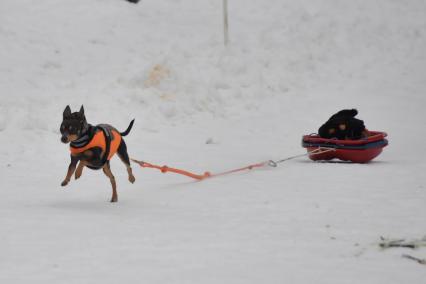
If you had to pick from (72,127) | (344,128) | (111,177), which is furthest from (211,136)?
(72,127)

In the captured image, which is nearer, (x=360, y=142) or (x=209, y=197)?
(x=209, y=197)

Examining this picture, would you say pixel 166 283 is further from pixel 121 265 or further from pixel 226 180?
pixel 226 180

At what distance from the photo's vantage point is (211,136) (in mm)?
12000

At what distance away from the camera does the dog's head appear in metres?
5.40

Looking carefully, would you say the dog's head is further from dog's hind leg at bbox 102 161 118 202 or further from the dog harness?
dog's hind leg at bbox 102 161 118 202

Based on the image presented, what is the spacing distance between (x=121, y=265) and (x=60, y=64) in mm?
10747

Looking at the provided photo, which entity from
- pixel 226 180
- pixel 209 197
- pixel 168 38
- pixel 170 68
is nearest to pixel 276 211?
pixel 209 197

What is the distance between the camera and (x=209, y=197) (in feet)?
22.0

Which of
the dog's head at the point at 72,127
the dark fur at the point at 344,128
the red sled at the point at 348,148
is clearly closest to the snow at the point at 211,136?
the red sled at the point at 348,148

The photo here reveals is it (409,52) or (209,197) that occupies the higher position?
(409,52)

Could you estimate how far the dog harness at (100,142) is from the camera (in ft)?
18.3

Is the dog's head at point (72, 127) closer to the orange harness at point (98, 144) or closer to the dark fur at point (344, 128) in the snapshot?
the orange harness at point (98, 144)

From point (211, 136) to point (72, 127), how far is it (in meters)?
6.69

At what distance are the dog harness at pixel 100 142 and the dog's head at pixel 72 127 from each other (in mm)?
93
